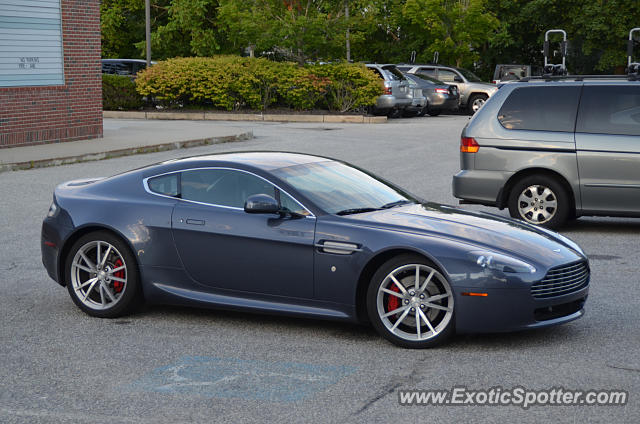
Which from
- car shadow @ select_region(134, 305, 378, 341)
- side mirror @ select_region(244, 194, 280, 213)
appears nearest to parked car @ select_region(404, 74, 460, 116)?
car shadow @ select_region(134, 305, 378, 341)

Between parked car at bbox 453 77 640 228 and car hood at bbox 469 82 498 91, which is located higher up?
car hood at bbox 469 82 498 91

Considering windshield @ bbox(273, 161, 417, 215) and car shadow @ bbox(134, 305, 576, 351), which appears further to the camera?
windshield @ bbox(273, 161, 417, 215)

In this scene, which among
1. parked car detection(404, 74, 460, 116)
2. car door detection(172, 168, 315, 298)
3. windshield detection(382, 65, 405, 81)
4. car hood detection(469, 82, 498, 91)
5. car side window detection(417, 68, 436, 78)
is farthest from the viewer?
car side window detection(417, 68, 436, 78)

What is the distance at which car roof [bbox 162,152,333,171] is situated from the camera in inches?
278

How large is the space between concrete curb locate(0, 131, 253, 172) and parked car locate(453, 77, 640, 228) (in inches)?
358

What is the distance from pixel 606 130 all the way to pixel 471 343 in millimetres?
5230

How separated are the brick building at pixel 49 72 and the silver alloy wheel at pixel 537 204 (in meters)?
12.5

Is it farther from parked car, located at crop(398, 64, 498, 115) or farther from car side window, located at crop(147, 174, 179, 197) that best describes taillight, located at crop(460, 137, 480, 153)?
parked car, located at crop(398, 64, 498, 115)

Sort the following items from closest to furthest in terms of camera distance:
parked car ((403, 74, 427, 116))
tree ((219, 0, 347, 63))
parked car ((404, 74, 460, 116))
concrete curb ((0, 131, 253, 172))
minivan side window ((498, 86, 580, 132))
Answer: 1. minivan side window ((498, 86, 580, 132))
2. concrete curb ((0, 131, 253, 172))
3. tree ((219, 0, 347, 63))
4. parked car ((403, 74, 427, 116))
5. parked car ((404, 74, 460, 116))

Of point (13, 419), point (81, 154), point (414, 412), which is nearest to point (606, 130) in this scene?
point (414, 412)

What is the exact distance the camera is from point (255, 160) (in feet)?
23.5

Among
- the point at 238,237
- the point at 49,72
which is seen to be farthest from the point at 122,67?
the point at 238,237

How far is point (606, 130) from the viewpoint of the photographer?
35.3 ft

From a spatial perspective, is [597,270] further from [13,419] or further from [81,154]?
[81,154]
